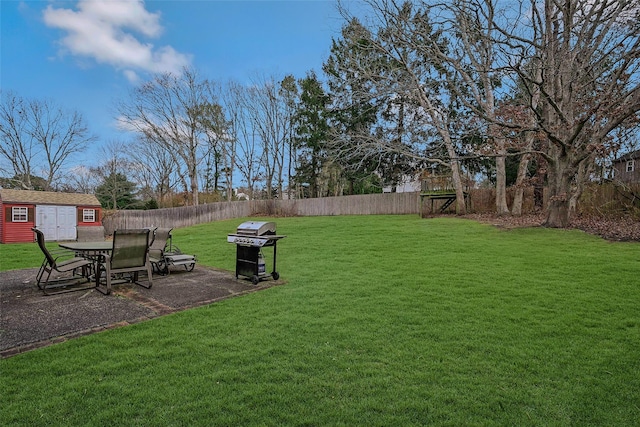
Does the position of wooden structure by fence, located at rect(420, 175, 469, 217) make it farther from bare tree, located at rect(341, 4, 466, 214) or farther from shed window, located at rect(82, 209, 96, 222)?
shed window, located at rect(82, 209, 96, 222)

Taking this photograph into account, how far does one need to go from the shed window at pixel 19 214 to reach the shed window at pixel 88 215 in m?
2.68

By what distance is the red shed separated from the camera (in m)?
17.0

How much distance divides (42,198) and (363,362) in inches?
891

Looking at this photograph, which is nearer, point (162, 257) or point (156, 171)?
point (162, 257)

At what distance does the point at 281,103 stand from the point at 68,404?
96.1 ft

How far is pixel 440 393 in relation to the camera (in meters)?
2.27

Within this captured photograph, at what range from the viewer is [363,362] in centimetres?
269

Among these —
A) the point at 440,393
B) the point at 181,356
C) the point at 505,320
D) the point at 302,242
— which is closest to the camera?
the point at 440,393

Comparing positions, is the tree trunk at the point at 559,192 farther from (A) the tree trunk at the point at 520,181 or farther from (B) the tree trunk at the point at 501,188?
(B) the tree trunk at the point at 501,188

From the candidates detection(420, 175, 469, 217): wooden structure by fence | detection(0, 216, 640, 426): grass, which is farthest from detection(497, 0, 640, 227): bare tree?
detection(420, 175, 469, 217): wooden structure by fence

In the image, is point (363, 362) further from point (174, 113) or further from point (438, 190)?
point (174, 113)

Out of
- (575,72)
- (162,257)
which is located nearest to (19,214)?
(162,257)

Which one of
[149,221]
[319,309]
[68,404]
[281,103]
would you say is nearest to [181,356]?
[68,404]

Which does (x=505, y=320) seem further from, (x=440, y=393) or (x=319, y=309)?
(x=319, y=309)
